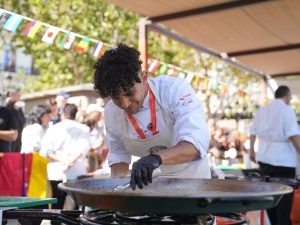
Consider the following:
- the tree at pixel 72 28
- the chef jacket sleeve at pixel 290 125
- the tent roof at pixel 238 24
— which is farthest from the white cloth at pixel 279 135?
the tree at pixel 72 28

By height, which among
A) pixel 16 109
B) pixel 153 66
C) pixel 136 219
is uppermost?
pixel 153 66

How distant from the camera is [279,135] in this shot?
563 cm

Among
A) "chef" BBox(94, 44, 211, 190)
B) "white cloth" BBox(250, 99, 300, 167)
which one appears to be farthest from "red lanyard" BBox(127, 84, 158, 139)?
"white cloth" BBox(250, 99, 300, 167)

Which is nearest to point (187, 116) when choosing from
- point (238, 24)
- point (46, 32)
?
point (238, 24)

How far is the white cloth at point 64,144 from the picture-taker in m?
6.06

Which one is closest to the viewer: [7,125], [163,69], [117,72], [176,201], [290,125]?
[176,201]

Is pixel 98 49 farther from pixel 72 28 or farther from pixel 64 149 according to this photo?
pixel 72 28

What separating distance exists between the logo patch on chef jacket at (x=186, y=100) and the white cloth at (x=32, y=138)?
4.55m

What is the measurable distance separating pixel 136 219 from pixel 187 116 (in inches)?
25.4

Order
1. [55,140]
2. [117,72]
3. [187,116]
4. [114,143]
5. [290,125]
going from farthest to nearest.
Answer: [55,140] → [290,125] → [114,143] → [187,116] → [117,72]

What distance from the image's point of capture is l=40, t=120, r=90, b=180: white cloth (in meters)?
6.06

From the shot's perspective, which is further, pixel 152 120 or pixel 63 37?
pixel 63 37

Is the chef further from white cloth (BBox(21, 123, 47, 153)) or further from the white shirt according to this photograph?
white cloth (BBox(21, 123, 47, 153))

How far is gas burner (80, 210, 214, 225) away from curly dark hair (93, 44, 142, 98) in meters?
0.45
